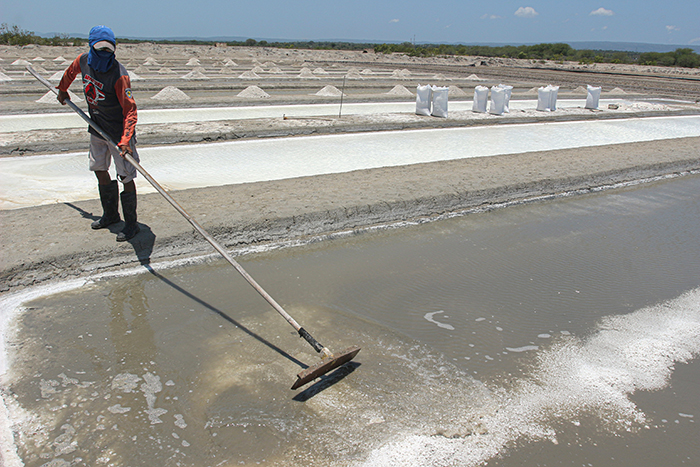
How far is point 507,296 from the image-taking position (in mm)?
3658

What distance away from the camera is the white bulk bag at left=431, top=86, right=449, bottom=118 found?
10.7 metres

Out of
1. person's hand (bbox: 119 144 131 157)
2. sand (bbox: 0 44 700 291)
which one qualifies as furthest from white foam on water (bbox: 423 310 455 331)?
person's hand (bbox: 119 144 131 157)

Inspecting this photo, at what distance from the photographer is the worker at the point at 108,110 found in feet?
11.1

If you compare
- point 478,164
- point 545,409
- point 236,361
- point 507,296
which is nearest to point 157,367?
point 236,361

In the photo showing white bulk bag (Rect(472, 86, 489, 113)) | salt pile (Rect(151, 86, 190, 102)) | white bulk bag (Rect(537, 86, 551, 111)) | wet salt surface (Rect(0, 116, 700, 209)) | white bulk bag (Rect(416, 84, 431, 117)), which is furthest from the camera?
white bulk bag (Rect(537, 86, 551, 111))

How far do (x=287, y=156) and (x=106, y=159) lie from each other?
348 cm

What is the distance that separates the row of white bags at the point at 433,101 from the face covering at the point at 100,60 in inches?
322

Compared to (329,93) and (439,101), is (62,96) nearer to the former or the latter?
(439,101)

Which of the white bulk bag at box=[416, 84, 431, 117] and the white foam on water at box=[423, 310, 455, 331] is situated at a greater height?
the white bulk bag at box=[416, 84, 431, 117]

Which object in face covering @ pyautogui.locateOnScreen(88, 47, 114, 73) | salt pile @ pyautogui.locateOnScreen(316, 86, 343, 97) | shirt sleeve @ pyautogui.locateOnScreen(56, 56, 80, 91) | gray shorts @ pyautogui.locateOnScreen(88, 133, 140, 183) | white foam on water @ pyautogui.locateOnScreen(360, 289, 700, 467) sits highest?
face covering @ pyautogui.locateOnScreen(88, 47, 114, 73)

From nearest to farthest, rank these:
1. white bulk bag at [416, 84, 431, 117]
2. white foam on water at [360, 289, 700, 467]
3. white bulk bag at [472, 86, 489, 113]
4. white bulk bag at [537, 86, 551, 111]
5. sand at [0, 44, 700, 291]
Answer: white foam on water at [360, 289, 700, 467]
sand at [0, 44, 700, 291]
white bulk bag at [416, 84, 431, 117]
white bulk bag at [472, 86, 489, 113]
white bulk bag at [537, 86, 551, 111]

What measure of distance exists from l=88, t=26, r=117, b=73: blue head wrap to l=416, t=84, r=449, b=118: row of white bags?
8169 mm

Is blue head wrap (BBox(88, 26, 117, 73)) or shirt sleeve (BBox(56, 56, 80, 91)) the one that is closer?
blue head wrap (BBox(88, 26, 117, 73))

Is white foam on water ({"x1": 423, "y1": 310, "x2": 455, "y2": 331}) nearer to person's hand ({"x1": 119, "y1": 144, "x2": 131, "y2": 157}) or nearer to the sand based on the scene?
the sand
